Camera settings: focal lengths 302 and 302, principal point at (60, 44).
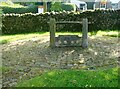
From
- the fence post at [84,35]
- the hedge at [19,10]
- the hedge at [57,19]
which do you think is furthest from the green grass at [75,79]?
the hedge at [19,10]

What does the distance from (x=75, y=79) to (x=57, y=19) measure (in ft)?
33.0

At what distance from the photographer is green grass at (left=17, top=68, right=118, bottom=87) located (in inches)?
283

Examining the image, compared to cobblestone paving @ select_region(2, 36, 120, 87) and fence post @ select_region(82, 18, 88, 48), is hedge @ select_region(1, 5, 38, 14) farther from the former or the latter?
fence post @ select_region(82, 18, 88, 48)

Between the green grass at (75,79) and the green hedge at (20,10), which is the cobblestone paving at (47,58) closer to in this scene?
the green grass at (75,79)

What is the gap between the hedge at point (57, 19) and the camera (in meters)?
17.2

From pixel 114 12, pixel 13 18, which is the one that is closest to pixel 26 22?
pixel 13 18

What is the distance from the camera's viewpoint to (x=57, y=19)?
56.6ft

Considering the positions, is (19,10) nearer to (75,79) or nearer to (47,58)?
(47,58)

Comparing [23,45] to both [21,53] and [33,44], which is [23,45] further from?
[21,53]

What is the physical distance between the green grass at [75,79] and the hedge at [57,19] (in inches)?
364

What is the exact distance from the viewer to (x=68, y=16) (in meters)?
17.3

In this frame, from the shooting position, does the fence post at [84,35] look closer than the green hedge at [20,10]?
Yes

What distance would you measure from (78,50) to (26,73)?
315 centimetres

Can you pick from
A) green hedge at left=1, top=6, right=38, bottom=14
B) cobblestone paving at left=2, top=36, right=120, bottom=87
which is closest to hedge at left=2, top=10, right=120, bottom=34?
cobblestone paving at left=2, top=36, right=120, bottom=87
